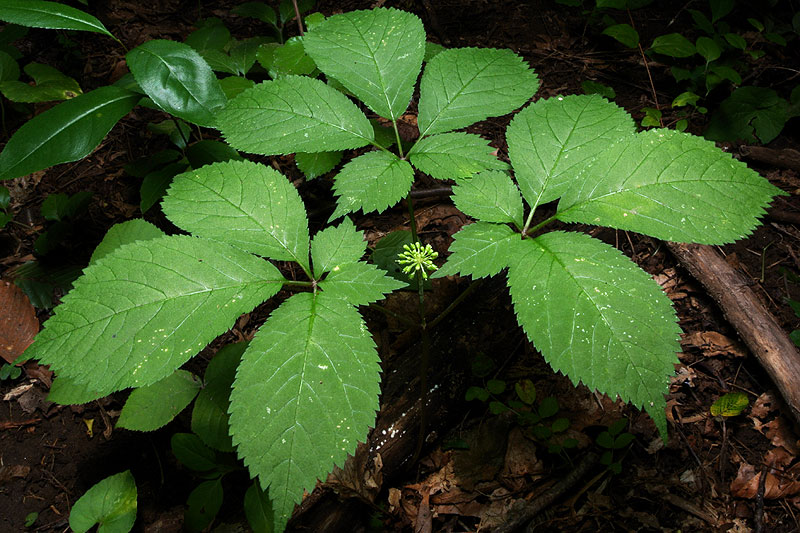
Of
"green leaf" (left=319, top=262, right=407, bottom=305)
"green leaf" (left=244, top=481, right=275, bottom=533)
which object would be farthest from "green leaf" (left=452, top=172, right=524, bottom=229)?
"green leaf" (left=244, top=481, right=275, bottom=533)

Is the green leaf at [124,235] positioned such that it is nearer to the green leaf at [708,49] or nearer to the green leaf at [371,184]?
the green leaf at [371,184]

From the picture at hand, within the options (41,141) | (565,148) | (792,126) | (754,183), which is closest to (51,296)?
(41,141)

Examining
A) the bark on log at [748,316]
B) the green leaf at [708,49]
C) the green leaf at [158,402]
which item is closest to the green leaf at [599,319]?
the bark on log at [748,316]

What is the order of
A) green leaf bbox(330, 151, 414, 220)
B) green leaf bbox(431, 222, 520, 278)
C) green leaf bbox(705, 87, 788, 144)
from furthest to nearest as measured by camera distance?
green leaf bbox(705, 87, 788, 144) → green leaf bbox(330, 151, 414, 220) → green leaf bbox(431, 222, 520, 278)

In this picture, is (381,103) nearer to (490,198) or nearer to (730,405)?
(490,198)

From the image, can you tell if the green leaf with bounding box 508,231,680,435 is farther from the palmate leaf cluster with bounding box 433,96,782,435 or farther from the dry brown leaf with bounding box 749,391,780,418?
the dry brown leaf with bounding box 749,391,780,418

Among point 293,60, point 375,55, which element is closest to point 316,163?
point 293,60
